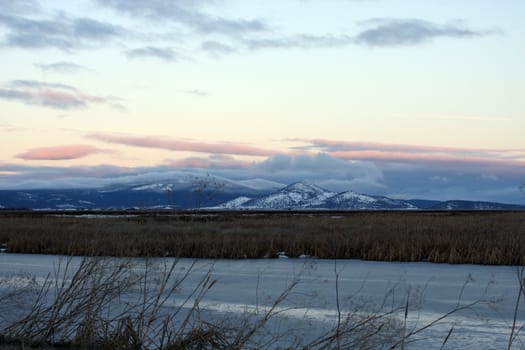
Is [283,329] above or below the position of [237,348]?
below

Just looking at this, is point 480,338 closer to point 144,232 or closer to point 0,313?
point 0,313

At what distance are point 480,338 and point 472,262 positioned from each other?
10.4m

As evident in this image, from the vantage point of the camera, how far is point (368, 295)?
1040 centimetres

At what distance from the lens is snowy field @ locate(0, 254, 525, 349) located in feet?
23.7

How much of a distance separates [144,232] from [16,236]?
5.28 m

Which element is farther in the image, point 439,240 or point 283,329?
point 439,240

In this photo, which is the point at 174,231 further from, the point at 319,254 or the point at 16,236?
the point at 319,254

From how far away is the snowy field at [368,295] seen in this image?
721cm

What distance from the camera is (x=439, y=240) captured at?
20.2m

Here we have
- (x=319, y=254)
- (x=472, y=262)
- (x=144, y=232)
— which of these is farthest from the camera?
(x=144, y=232)

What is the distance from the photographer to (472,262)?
16.8 m

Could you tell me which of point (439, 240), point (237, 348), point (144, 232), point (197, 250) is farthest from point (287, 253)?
point (237, 348)

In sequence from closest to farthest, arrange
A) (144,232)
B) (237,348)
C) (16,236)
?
1. (237,348)
2. (16,236)
3. (144,232)

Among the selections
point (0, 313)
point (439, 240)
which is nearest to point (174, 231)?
point (439, 240)
